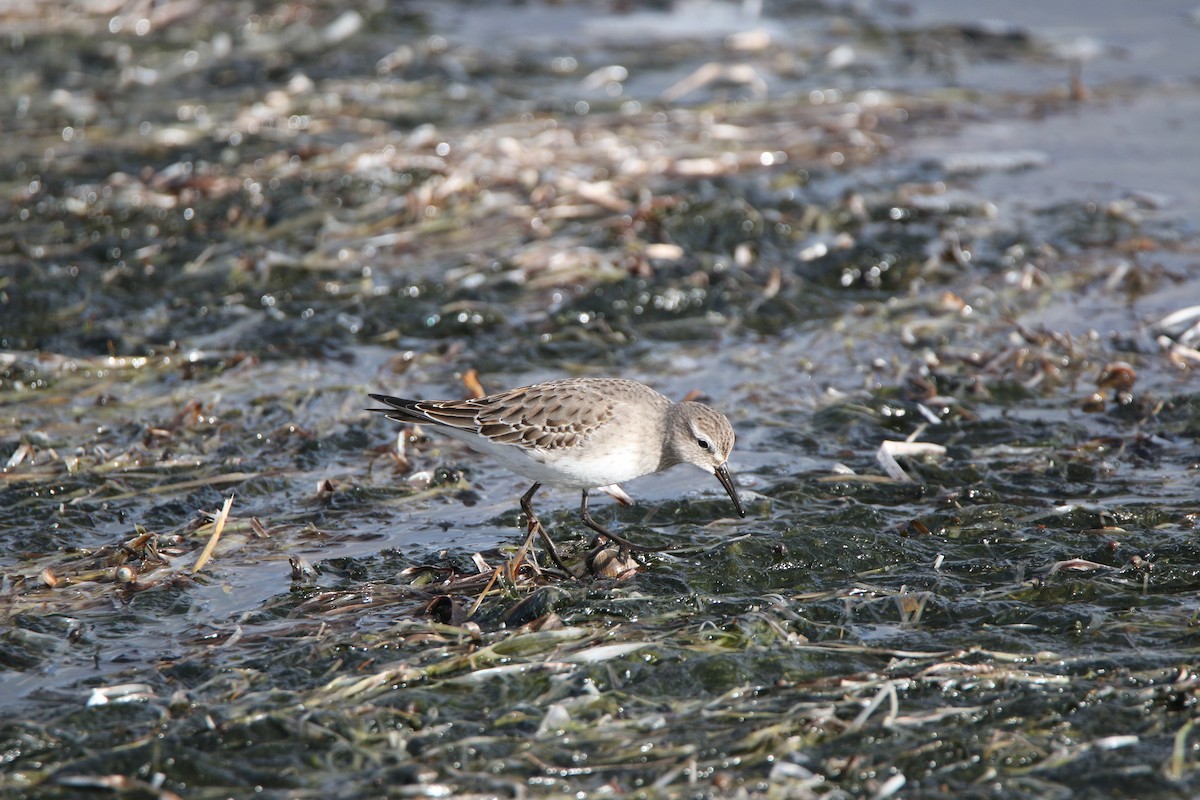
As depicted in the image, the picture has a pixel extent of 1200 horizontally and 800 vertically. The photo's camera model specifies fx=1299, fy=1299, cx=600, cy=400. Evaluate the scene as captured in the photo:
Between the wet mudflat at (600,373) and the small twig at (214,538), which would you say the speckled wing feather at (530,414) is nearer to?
the wet mudflat at (600,373)

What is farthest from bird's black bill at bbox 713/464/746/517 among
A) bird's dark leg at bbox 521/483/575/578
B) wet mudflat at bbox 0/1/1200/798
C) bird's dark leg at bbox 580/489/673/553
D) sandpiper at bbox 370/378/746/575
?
bird's dark leg at bbox 521/483/575/578

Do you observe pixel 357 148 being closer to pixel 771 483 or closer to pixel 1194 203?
pixel 771 483

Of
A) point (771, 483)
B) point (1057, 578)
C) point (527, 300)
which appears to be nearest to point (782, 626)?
point (1057, 578)

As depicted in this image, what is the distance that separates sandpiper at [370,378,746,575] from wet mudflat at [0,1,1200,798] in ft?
1.24

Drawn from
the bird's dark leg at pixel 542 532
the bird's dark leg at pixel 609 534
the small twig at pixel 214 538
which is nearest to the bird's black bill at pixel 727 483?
the bird's dark leg at pixel 609 534

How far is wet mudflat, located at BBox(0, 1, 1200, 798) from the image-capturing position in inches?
174

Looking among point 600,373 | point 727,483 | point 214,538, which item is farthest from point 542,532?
point 600,373

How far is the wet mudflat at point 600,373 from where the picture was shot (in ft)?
14.5

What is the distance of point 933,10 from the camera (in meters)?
15.7

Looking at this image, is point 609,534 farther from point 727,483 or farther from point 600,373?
point 600,373

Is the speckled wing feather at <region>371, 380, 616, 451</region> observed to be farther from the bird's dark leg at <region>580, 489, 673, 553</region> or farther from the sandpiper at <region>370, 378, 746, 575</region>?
the bird's dark leg at <region>580, 489, 673, 553</region>

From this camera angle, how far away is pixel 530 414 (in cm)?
588

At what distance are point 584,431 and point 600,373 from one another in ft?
7.73

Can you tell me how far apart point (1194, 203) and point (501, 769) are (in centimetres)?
839
